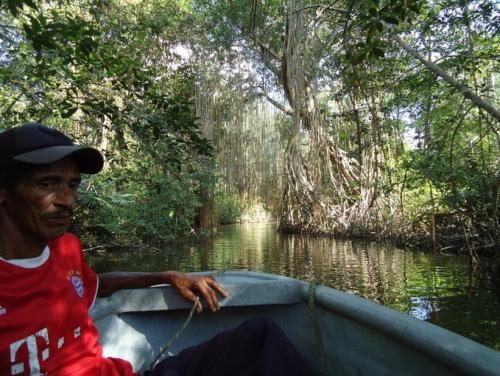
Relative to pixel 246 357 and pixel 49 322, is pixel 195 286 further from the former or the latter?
pixel 49 322

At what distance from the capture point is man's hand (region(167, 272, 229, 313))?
5.81 ft

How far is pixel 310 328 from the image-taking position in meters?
1.74

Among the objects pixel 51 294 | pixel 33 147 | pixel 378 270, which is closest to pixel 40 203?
pixel 33 147

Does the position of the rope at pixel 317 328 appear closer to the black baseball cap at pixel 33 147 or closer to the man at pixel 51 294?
the man at pixel 51 294

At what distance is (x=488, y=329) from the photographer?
3703 mm

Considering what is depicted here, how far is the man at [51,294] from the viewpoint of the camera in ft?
3.71

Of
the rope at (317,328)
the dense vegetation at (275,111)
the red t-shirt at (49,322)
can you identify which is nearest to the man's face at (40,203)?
the red t-shirt at (49,322)

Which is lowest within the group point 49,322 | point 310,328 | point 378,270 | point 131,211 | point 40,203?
point 378,270

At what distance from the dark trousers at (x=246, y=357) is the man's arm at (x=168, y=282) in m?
0.35

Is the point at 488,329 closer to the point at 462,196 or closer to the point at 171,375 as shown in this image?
the point at 171,375

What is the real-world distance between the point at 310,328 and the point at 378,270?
5.12 metres

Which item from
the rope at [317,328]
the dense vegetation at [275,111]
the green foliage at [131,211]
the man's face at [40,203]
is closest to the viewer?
the man's face at [40,203]

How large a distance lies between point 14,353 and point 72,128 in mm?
9710

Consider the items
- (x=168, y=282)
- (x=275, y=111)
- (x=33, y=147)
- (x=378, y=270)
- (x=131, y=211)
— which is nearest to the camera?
(x=33, y=147)
